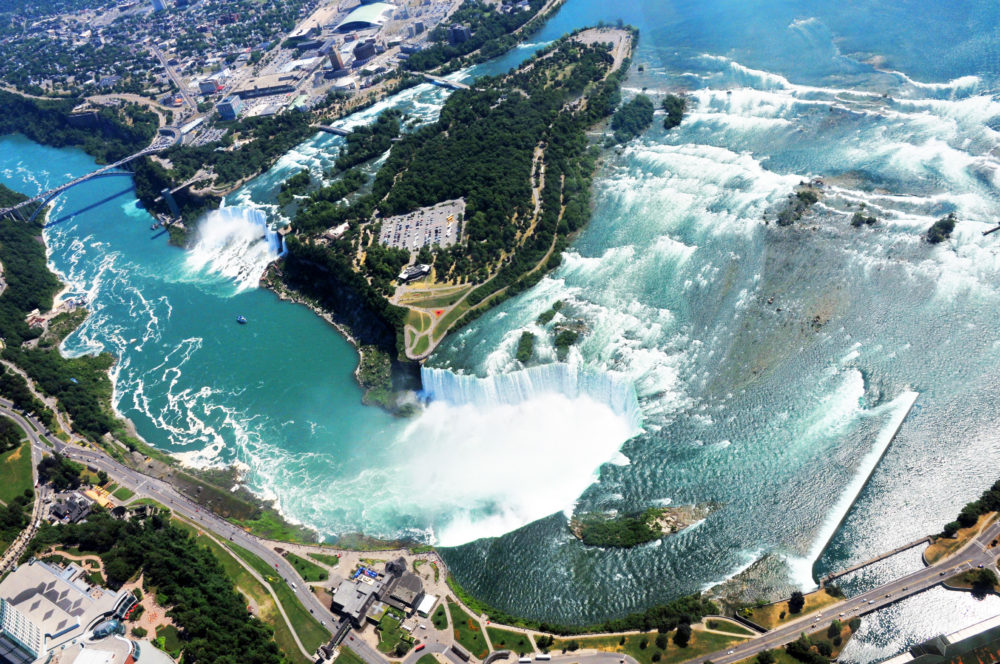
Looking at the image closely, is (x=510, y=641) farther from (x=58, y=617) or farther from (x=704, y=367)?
(x=58, y=617)

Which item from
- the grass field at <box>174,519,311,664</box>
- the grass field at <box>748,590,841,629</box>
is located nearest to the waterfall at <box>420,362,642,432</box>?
the grass field at <box>748,590,841,629</box>

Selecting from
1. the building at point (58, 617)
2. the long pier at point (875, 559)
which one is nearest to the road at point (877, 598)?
the long pier at point (875, 559)

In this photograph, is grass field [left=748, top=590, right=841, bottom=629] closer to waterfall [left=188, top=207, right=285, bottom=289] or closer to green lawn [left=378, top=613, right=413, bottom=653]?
green lawn [left=378, top=613, right=413, bottom=653]

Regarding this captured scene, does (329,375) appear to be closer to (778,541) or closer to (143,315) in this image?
(143,315)

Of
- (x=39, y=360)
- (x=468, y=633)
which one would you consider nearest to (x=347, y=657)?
(x=468, y=633)

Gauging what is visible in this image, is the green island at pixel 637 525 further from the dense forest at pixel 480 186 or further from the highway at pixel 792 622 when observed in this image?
the dense forest at pixel 480 186

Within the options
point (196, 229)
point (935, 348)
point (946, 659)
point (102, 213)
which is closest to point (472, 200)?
point (196, 229)

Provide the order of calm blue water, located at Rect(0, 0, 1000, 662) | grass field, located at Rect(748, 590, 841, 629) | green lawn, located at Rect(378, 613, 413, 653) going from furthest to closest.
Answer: calm blue water, located at Rect(0, 0, 1000, 662) < green lawn, located at Rect(378, 613, 413, 653) < grass field, located at Rect(748, 590, 841, 629)
